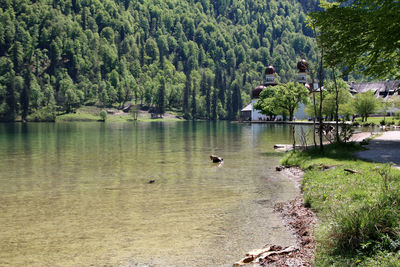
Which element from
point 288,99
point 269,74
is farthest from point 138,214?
point 269,74

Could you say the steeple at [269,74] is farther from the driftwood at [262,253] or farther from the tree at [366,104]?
the driftwood at [262,253]

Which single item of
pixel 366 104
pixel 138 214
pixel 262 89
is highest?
pixel 262 89

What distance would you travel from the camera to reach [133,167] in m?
29.8

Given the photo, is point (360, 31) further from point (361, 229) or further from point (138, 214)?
point (361, 229)

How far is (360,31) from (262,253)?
22.8m

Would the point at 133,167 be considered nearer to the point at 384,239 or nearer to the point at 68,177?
the point at 68,177

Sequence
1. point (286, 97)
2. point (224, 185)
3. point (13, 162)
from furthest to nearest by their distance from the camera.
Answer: point (286, 97), point (13, 162), point (224, 185)

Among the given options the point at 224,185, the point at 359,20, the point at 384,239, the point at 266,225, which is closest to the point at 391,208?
the point at 384,239

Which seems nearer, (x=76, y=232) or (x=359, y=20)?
(x=76, y=232)

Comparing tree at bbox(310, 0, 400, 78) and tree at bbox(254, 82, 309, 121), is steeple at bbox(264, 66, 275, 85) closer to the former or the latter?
tree at bbox(254, 82, 309, 121)

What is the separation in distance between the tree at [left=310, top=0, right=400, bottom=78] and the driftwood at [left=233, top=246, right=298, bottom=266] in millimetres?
18188

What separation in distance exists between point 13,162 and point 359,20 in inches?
1185

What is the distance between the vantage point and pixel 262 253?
1095 cm

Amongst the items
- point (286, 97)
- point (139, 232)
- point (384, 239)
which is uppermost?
point (286, 97)
